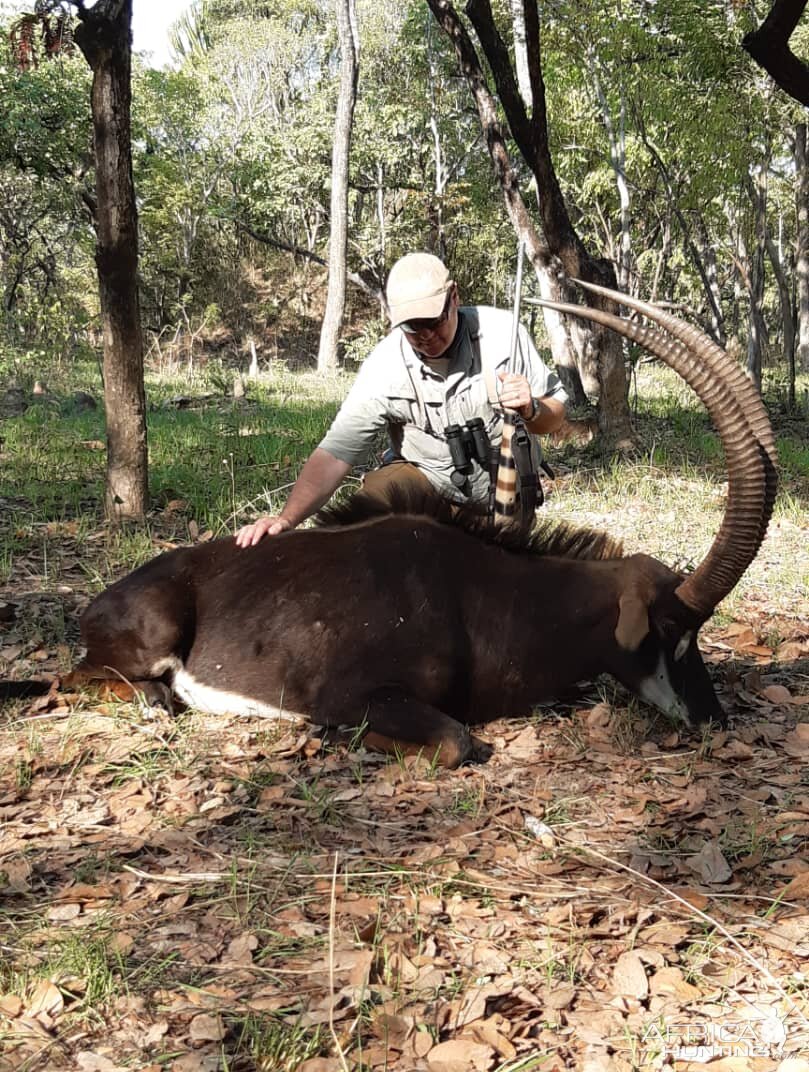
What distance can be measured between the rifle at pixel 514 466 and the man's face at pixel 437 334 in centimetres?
32

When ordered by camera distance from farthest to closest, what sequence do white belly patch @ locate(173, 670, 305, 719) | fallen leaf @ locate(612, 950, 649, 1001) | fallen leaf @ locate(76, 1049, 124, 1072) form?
white belly patch @ locate(173, 670, 305, 719) → fallen leaf @ locate(612, 950, 649, 1001) → fallen leaf @ locate(76, 1049, 124, 1072)

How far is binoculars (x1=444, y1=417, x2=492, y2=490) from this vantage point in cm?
531

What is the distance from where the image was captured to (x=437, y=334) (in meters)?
5.03

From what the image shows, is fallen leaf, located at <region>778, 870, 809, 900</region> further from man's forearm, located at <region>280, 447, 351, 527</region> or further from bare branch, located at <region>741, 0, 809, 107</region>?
bare branch, located at <region>741, 0, 809, 107</region>

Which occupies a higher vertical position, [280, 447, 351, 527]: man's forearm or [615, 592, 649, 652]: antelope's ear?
[280, 447, 351, 527]: man's forearm

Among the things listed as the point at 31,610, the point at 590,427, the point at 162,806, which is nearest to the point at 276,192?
the point at 590,427

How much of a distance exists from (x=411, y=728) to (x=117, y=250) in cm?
412

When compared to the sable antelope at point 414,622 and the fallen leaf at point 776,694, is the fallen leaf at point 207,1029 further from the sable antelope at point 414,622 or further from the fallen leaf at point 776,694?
the fallen leaf at point 776,694

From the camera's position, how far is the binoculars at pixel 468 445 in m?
5.31

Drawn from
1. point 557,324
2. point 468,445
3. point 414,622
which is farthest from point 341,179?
point 414,622

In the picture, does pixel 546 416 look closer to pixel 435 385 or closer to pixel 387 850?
pixel 435 385

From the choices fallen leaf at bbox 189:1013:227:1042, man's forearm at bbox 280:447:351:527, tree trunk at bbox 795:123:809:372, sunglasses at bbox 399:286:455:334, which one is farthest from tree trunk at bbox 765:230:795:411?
fallen leaf at bbox 189:1013:227:1042

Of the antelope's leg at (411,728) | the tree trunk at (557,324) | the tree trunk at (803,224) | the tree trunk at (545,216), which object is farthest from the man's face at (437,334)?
the tree trunk at (803,224)

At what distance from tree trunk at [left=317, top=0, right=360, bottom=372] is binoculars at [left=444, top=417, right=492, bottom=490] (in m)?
19.7
